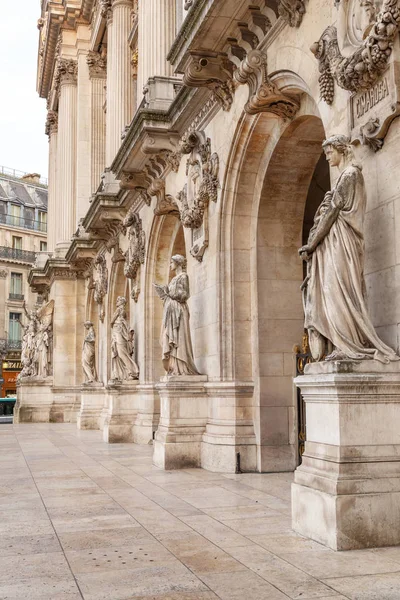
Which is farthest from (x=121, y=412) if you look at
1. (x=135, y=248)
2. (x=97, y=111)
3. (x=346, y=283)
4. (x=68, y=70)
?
(x=68, y=70)

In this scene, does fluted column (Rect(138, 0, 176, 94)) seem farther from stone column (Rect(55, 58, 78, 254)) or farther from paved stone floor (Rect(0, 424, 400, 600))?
stone column (Rect(55, 58, 78, 254))

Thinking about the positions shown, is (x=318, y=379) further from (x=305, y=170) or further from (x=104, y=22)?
(x=104, y=22)

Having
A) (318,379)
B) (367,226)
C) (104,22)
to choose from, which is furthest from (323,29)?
(104,22)

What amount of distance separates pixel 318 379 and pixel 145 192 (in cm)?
1341

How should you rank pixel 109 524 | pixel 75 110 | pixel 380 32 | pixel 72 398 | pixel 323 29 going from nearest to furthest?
pixel 380 32 → pixel 109 524 → pixel 323 29 → pixel 72 398 → pixel 75 110

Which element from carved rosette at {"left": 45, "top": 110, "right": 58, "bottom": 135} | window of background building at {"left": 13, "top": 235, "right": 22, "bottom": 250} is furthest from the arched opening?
window of background building at {"left": 13, "top": 235, "right": 22, "bottom": 250}

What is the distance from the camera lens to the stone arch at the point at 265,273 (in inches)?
513

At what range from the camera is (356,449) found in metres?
7.23

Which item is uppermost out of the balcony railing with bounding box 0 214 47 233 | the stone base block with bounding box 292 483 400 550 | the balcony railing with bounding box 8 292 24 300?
the balcony railing with bounding box 0 214 47 233

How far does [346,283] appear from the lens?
7.64m

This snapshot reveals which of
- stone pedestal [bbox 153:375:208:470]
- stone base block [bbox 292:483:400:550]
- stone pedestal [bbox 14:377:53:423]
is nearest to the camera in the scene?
stone base block [bbox 292:483:400:550]

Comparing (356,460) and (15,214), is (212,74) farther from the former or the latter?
(15,214)

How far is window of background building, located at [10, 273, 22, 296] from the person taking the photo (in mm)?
66375

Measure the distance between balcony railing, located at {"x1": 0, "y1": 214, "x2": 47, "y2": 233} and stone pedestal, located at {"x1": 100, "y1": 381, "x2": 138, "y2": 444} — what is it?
166 ft
